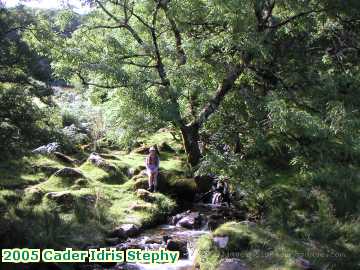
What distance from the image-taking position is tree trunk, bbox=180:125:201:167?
13812 millimetres

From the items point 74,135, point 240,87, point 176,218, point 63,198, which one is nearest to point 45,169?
point 74,135

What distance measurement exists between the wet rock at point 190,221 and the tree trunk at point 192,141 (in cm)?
272

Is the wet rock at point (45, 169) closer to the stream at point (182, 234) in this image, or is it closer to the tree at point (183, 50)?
the tree at point (183, 50)

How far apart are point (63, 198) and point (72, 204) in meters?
0.31

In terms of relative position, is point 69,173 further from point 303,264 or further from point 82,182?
point 303,264

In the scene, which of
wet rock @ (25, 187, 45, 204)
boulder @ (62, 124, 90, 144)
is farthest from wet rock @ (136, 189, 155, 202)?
wet rock @ (25, 187, 45, 204)

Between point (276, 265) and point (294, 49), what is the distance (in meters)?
7.76

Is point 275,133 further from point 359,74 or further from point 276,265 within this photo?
point 276,265

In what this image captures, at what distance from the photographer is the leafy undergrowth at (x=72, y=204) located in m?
9.41

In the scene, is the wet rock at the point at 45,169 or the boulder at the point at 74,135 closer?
the boulder at the point at 74,135

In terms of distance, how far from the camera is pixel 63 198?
37.5 feet

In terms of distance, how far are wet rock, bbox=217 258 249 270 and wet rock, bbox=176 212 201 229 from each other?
3303 mm

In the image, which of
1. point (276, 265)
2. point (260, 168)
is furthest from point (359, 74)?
point (276, 265)

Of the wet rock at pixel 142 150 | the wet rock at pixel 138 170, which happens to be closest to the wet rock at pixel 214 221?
the wet rock at pixel 138 170
